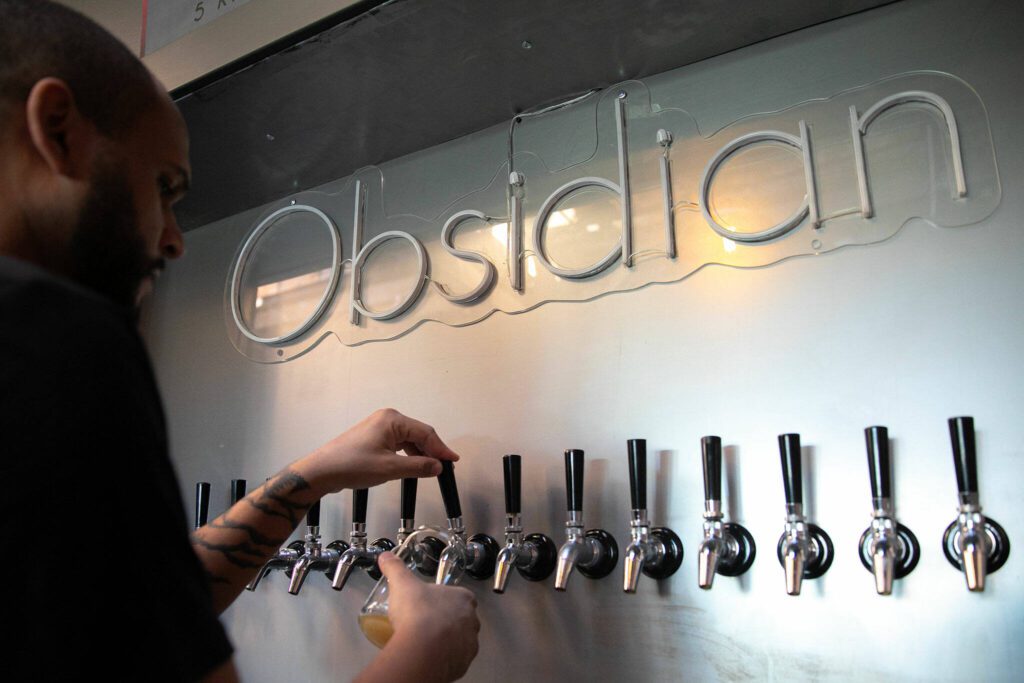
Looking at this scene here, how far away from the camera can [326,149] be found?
4.99ft

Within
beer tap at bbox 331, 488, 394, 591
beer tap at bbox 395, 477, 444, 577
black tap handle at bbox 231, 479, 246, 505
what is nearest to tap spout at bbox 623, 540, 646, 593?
beer tap at bbox 395, 477, 444, 577

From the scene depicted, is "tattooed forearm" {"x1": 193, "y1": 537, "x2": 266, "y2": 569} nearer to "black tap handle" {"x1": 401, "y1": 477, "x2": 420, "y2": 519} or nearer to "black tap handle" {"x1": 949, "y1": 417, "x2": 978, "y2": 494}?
"black tap handle" {"x1": 401, "y1": 477, "x2": 420, "y2": 519}

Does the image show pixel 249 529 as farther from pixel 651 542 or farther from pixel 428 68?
pixel 428 68

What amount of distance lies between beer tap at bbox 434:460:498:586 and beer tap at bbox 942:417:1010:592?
1.93ft

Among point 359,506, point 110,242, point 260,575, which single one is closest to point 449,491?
point 359,506

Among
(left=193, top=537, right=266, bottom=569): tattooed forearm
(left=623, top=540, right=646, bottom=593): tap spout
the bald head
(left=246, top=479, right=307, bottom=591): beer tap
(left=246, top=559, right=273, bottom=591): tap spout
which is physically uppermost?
the bald head

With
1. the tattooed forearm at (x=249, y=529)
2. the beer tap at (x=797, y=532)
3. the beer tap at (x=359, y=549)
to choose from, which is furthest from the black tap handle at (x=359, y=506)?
the beer tap at (x=797, y=532)

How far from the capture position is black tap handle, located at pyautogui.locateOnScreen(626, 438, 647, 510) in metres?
1.02

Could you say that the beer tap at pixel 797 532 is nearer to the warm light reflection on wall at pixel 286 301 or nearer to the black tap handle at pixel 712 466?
the black tap handle at pixel 712 466

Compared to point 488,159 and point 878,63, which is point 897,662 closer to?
point 878,63

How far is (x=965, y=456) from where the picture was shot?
85 centimetres

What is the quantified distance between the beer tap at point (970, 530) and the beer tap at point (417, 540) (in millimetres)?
670

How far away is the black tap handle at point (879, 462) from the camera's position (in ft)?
2.90

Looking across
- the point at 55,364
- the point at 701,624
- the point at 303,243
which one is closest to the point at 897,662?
the point at 701,624
